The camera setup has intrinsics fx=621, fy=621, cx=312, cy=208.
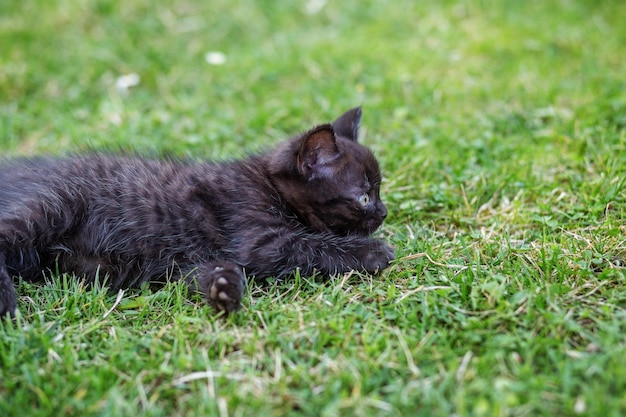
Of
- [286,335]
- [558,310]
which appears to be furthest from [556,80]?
[286,335]

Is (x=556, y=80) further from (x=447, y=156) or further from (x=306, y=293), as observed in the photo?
(x=306, y=293)

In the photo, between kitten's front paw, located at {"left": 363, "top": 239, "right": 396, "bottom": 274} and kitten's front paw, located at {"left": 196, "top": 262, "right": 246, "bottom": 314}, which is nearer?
kitten's front paw, located at {"left": 196, "top": 262, "right": 246, "bottom": 314}

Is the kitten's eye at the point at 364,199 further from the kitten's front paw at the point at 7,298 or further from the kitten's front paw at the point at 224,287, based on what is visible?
the kitten's front paw at the point at 7,298

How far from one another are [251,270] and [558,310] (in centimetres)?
146

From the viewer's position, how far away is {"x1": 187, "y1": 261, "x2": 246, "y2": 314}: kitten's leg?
2785 mm

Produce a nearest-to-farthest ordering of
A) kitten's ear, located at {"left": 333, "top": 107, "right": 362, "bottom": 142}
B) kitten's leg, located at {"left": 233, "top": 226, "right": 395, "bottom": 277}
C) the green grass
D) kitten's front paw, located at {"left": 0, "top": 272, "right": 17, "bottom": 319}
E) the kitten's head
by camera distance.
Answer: the green grass < kitten's front paw, located at {"left": 0, "top": 272, "right": 17, "bottom": 319} < kitten's leg, located at {"left": 233, "top": 226, "right": 395, "bottom": 277} < the kitten's head < kitten's ear, located at {"left": 333, "top": 107, "right": 362, "bottom": 142}

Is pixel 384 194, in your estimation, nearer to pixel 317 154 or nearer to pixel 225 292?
pixel 317 154

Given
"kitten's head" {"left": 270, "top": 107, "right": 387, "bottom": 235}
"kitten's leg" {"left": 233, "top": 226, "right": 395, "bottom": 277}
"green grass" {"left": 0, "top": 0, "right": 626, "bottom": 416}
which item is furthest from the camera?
"kitten's head" {"left": 270, "top": 107, "right": 387, "bottom": 235}

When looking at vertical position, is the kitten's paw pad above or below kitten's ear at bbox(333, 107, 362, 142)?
below

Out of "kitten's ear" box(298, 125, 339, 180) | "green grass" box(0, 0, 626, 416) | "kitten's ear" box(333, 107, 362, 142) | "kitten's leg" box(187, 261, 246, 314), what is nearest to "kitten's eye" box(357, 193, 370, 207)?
"kitten's ear" box(298, 125, 339, 180)

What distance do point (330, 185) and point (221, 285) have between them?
87cm

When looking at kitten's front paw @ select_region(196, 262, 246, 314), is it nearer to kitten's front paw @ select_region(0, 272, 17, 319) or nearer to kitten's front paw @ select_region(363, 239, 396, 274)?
kitten's front paw @ select_region(363, 239, 396, 274)

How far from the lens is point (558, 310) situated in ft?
8.38

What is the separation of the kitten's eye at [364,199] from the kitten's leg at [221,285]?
0.76 metres
